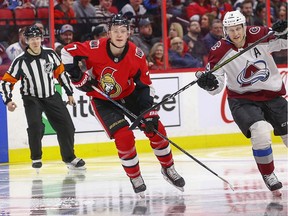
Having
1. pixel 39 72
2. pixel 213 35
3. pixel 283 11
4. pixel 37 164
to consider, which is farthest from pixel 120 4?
pixel 37 164

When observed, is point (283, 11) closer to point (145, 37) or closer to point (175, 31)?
point (175, 31)

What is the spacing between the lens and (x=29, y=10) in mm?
9367

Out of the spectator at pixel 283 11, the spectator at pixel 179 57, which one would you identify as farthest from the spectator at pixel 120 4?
the spectator at pixel 283 11

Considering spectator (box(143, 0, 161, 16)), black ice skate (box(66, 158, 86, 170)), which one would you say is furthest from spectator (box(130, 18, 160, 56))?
black ice skate (box(66, 158, 86, 170))

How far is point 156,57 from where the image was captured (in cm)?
1024

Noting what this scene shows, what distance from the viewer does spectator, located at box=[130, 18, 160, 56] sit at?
10141mm

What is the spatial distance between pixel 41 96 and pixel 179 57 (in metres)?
2.46

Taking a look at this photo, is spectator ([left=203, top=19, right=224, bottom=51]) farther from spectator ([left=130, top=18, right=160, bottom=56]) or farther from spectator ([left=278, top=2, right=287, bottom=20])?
spectator ([left=278, top=2, right=287, bottom=20])

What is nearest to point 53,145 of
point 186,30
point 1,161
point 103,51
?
point 1,161

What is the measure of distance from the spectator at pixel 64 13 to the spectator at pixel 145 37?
0.80 meters

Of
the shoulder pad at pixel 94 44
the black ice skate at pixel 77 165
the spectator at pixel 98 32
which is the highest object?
the shoulder pad at pixel 94 44

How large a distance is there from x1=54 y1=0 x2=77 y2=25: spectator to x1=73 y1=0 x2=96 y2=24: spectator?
0.05 m

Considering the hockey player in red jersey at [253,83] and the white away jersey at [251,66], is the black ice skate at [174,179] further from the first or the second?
the white away jersey at [251,66]

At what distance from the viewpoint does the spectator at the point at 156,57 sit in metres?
10.2
